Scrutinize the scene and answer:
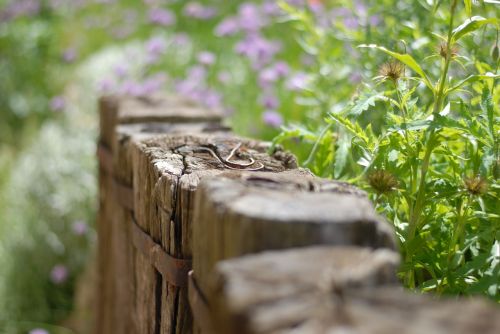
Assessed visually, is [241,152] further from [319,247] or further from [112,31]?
[112,31]

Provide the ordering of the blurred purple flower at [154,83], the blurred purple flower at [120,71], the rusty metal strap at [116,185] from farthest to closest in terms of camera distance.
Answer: the blurred purple flower at [120,71] < the blurred purple flower at [154,83] < the rusty metal strap at [116,185]

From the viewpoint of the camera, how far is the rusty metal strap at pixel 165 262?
5.67ft

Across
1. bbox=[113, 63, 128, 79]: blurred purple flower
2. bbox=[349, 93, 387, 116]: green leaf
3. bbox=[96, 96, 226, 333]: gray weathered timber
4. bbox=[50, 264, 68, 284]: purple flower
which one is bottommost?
bbox=[50, 264, 68, 284]: purple flower

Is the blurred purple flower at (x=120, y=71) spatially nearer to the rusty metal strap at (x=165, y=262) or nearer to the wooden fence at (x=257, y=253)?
the wooden fence at (x=257, y=253)

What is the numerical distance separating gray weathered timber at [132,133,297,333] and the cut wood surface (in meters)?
0.56

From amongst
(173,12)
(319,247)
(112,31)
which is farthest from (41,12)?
(319,247)

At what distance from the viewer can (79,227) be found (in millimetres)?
4637

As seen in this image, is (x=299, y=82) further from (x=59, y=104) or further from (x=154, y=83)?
(x=59, y=104)

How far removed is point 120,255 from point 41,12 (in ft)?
22.3

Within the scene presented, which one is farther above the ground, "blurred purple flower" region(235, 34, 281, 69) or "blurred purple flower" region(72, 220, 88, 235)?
"blurred purple flower" region(235, 34, 281, 69)

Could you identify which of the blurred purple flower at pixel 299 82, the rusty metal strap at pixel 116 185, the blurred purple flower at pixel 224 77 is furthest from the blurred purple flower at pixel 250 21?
the rusty metal strap at pixel 116 185

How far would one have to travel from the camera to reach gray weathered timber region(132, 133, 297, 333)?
1742mm

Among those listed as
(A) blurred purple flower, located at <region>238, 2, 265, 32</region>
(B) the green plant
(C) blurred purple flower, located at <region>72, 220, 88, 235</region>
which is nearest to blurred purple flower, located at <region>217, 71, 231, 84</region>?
(A) blurred purple flower, located at <region>238, 2, 265, 32</region>

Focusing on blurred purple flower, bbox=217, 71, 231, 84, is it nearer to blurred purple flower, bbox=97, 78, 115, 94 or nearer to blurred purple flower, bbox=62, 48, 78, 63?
blurred purple flower, bbox=97, 78, 115, 94
